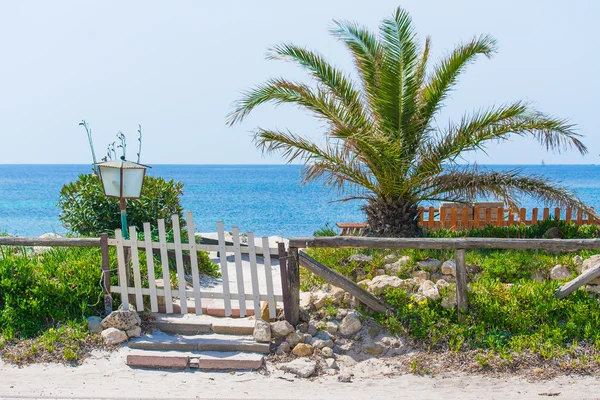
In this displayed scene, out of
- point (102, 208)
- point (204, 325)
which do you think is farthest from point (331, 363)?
point (102, 208)

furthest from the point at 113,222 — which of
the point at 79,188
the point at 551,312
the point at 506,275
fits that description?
the point at 551,312

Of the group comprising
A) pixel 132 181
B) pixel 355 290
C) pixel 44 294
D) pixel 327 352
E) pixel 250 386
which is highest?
pixel 132 181

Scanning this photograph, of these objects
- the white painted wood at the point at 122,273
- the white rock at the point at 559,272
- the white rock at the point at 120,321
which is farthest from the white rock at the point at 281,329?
the white rock at the point at 559,272

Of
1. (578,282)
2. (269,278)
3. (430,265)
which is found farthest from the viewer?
(430,265)

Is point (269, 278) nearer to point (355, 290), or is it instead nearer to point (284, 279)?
point (284, 279)

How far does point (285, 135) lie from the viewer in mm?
10734

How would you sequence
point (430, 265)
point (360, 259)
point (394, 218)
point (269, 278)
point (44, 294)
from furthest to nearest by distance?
point (394, 218), point (360, 259), point (430, 265), point (44, 294), point (269, 278)

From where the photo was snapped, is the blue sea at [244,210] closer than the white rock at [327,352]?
No

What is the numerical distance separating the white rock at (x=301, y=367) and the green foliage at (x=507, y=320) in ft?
3.87

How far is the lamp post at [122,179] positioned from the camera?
797 cm

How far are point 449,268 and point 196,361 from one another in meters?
3.72

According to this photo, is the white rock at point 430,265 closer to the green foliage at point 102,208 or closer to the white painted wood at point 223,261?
the white painted wood at point 223,261

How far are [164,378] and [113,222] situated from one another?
5176mm

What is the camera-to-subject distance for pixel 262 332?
281 inches
